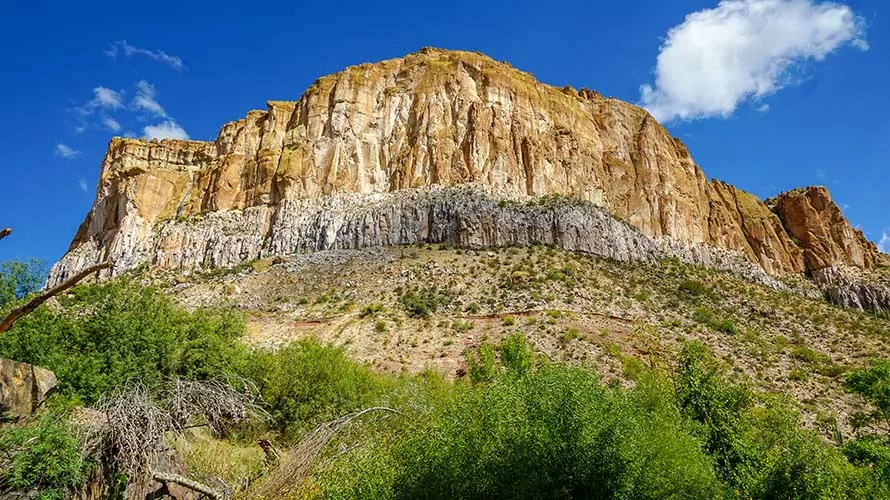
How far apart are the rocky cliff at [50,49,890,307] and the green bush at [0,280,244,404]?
148 ft

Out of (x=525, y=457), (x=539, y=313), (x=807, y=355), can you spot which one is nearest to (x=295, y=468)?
(x=525, y=457)

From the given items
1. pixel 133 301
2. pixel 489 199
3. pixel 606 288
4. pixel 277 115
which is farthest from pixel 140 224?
pixel 133 301

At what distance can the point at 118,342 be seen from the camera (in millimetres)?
17672

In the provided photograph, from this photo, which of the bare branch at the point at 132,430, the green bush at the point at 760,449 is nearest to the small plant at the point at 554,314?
the green bush at the point at 760,449

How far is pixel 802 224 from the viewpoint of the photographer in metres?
105

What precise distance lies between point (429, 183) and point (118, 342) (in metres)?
58.1

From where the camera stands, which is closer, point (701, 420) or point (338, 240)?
point (701, 420)

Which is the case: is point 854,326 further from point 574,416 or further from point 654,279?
point 574,416

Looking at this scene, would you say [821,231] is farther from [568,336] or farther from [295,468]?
[295,468]

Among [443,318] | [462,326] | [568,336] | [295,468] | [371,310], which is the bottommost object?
[295,468]

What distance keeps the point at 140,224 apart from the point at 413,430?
273 feet

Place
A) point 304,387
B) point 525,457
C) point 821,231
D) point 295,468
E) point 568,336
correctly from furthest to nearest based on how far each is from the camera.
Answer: point 821,231, point 568,336, point 304,387, point 525,457, point 295,468

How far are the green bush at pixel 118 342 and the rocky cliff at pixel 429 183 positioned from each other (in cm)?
4523

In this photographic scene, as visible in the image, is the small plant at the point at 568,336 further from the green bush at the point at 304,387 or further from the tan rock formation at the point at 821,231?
the tan rock formation at the point at 821,231
